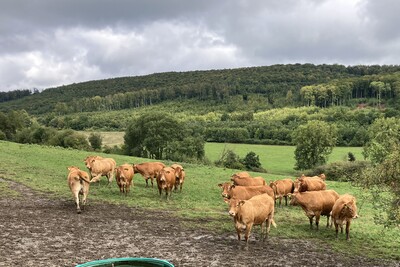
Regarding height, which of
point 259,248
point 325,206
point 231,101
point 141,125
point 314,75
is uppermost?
point 314,75

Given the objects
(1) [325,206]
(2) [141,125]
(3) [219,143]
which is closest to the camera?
(1) [325,206]

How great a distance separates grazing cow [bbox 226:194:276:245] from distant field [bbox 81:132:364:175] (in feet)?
157

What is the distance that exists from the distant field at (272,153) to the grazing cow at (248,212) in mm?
47811

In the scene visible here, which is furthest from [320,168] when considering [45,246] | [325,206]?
[45,246]

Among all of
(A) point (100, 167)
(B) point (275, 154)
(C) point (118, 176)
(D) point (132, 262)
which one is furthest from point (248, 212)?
(B) point (275, 154)

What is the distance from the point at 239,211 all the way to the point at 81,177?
7007 mm

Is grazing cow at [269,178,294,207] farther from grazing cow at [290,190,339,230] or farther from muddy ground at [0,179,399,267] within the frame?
muddy ground at [0,179,399,267]

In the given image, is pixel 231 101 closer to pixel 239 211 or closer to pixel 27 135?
pixel 27 135

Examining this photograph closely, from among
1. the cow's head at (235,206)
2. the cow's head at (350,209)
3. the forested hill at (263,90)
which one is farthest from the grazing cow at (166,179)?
the forested hill at (263,90)

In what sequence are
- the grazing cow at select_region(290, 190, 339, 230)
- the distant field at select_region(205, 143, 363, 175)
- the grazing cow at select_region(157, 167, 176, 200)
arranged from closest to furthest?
1. the grazing cow at select_region(290, 190, 339, 230)
2. the grazing cow at select_region(157, 167, 176, 200)
3. the distant field at select_region(205, 143, 363, 175)

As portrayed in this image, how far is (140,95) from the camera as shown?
177875mm

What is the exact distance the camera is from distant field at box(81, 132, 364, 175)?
6582 cm

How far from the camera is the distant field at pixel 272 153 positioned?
6582cm

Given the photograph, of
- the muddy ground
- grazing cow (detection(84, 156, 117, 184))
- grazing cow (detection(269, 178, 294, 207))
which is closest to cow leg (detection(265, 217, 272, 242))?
the muddy ground
